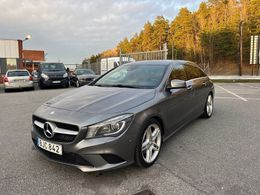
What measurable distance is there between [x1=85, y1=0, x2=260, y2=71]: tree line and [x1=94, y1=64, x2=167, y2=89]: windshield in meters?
32.5

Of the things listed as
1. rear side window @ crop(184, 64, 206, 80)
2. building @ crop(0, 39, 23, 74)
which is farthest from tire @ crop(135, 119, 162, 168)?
building @ crop(0, 39, 23, 74)

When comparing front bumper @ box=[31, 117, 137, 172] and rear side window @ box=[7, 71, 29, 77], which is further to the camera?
rear side window @ box=[7, 71, 29, 77]

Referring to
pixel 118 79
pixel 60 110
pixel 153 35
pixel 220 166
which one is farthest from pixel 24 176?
pixel 153 35

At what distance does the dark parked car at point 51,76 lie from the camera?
13648 millimetres

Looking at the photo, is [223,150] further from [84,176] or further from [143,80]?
[84,176]

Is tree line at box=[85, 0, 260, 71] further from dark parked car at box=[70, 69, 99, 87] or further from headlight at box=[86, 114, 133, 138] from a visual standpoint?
headlight at box=[86, 114, 133, 138]

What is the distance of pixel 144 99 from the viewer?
305 cm

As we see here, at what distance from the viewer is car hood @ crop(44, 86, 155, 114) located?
2754 mm

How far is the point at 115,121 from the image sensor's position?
2.57 metres

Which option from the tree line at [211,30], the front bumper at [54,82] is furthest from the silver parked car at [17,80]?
the tree line at [211,30]

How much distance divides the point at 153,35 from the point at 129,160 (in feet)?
156

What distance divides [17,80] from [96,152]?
12.2 meters

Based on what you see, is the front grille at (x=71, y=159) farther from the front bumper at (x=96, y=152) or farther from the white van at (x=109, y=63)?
the white van at (x=109, y=63)

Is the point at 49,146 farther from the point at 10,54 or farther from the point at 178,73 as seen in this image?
the point at 10,54
